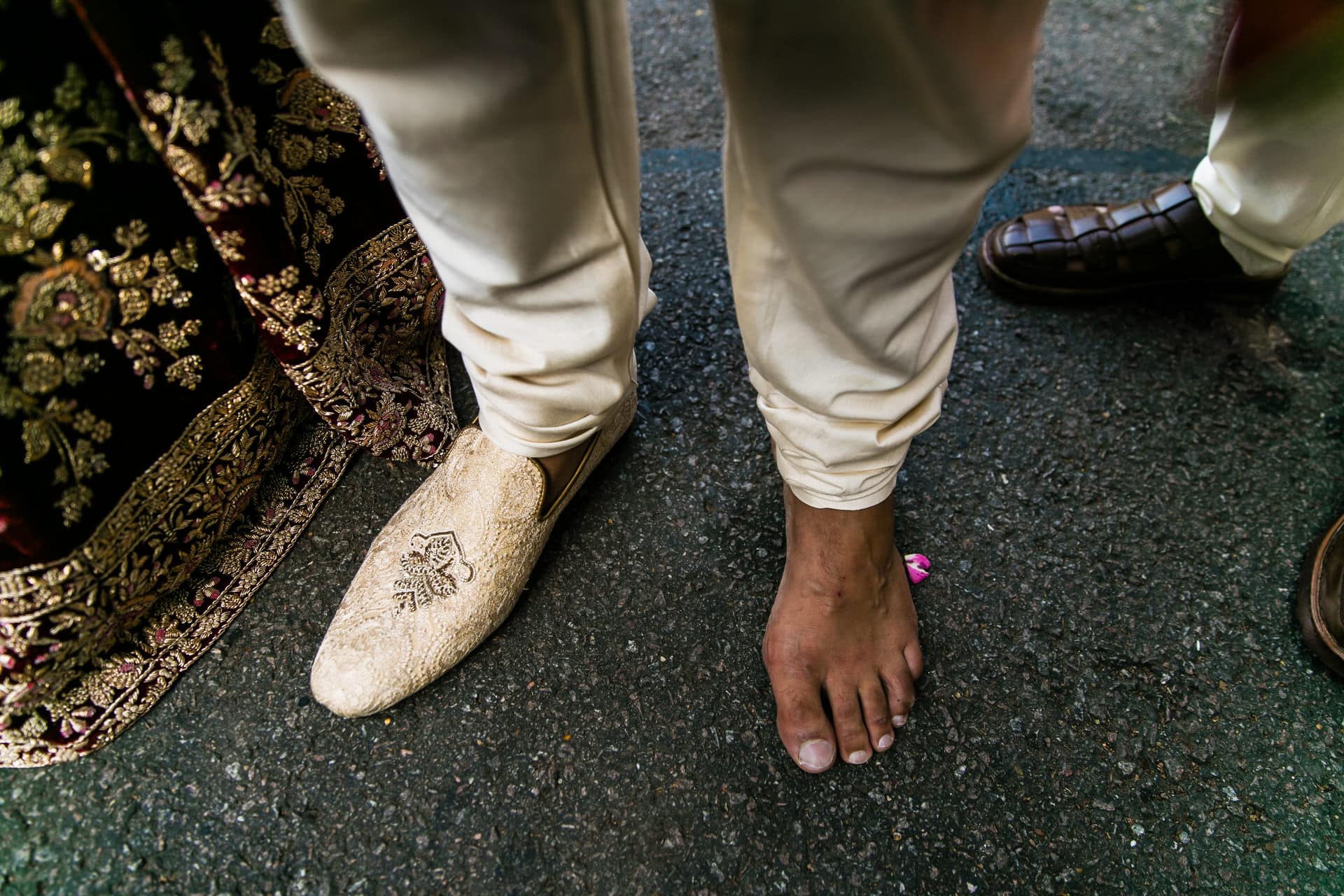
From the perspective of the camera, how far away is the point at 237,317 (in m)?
0.98

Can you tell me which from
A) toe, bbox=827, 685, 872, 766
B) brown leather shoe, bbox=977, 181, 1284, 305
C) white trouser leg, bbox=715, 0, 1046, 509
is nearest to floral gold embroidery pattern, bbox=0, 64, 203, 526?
white trouser leg, bbox=715, 0, 1046, 509

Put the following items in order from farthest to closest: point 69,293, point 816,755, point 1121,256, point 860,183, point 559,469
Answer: point 1121,256, point 559,469, point 816,755, point 69,293, point 860,183

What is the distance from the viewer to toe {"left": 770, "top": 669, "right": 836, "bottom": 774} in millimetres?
966

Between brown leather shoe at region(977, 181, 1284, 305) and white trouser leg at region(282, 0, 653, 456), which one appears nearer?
white trouser leg at region(282, 0, 653, 456)

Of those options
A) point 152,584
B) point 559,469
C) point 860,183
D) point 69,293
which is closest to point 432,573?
point 559,469

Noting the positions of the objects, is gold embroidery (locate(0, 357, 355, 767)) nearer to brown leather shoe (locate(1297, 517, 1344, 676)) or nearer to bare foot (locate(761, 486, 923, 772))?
bare foot (locate(761, 486, 923, 772))

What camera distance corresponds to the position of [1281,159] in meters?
1.12

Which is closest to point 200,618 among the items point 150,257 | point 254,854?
point 254,854

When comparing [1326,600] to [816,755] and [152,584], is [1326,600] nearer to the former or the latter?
[816,755]

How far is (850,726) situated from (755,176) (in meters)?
0.69

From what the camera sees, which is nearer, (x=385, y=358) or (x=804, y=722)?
(x=804, y=722)

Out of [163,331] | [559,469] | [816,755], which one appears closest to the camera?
[163,331]

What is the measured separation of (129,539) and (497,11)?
0.76 m

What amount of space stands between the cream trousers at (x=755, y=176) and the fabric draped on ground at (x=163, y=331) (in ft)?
0.67
